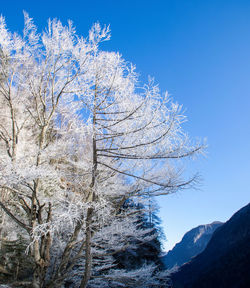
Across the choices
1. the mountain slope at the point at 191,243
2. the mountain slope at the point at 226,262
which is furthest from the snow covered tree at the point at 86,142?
the mountain slope at the point at 191,243

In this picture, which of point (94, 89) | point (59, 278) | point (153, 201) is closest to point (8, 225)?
point (59, 278)

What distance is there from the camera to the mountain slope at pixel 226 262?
39.0 m

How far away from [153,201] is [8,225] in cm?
578

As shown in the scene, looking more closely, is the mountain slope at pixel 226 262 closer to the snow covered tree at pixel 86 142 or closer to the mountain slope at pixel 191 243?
the snow covered tree at pixel 86 142

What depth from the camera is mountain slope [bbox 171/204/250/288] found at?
38984 mm

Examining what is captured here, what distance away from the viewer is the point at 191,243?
115125 mm

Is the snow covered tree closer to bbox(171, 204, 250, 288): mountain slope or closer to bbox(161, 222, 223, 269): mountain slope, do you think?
bbox(171, 204, 250, 288): mountain slope

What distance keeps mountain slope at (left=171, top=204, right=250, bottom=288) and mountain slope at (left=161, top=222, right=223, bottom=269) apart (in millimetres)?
53662

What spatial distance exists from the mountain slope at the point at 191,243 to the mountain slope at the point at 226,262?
2113 inches

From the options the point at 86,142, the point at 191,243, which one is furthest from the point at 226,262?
the point at 191,243

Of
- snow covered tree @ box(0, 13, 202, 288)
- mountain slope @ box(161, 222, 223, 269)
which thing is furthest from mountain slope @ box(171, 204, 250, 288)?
mountain slope @ box(161, 222, 223, 269)

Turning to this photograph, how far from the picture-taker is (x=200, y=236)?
115562mm

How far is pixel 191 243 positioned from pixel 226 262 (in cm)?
7664

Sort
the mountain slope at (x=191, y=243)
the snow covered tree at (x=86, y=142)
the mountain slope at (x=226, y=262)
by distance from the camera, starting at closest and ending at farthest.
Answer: the snow covered tree at (x=86, y=142)
the mountain slope at (x=226, y=262)
the mountain slope at (x=191, y=243)
